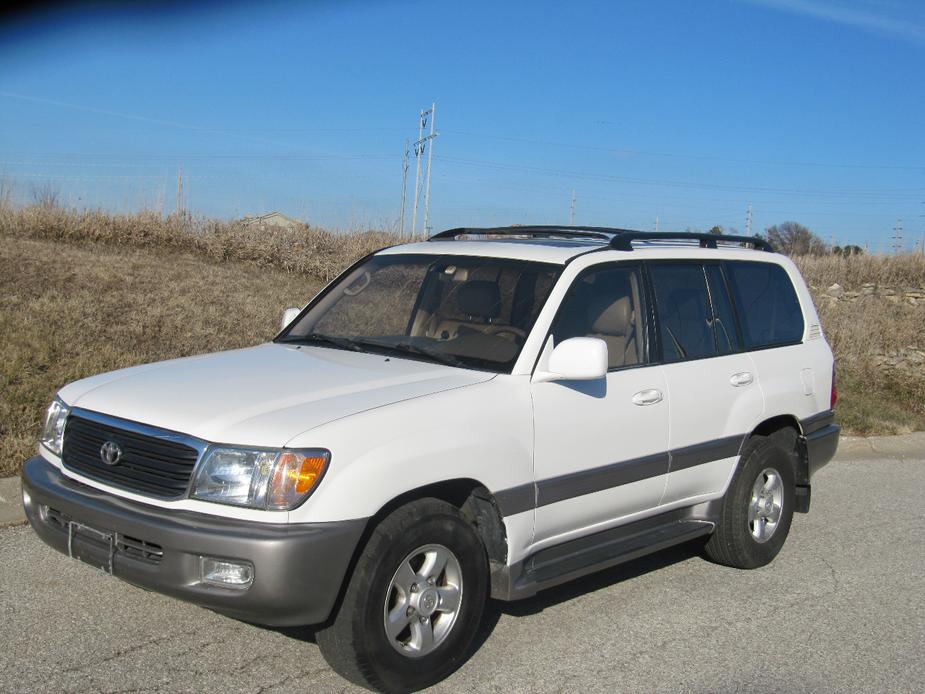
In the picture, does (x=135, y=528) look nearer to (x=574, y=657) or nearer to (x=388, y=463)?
(x=388, y=463)

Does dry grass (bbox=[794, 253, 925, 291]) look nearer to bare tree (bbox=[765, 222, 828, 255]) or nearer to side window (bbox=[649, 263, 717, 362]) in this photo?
bare tree (bbox=[765, 222, 828, 255])

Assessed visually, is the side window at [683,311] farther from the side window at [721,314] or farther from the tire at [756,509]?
the tire at [756,509]

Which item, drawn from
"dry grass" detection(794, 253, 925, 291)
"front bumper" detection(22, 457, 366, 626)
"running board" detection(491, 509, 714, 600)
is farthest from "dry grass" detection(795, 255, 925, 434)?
"front bumper" detection(22, 457, 366, 626)

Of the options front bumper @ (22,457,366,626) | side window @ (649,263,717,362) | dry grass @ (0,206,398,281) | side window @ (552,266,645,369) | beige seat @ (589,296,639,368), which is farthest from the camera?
dry grass @ (0,206,398,281)

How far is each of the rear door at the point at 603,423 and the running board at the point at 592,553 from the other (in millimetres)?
83

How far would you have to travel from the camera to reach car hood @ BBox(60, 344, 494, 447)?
383 centimetres

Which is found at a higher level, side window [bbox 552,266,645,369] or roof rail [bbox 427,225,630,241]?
roof rail [bbox 427,225,630,241]

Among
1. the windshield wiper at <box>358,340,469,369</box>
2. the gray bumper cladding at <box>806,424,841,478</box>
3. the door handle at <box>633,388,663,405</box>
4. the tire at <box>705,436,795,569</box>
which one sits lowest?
the tire at <box>705,436,795,569</box>

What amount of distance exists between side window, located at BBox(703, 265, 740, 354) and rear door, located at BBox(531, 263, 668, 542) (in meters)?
0.70

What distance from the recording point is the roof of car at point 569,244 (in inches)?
209

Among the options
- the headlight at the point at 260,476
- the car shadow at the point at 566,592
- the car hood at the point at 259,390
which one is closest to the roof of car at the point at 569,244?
the car hood at the point at 259,390

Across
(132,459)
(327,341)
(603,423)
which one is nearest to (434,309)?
(327,341)

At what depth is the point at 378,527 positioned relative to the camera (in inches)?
152

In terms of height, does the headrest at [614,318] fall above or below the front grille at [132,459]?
above
